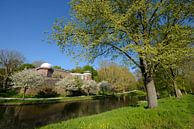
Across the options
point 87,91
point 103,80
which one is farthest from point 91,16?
point 103,80

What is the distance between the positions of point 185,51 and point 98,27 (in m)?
6.56

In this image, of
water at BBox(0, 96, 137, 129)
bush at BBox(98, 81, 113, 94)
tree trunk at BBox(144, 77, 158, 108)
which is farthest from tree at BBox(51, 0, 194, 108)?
bush at BBox(98, 81, 113, 94)

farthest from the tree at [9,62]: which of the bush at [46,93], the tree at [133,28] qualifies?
the tree at [133,28]

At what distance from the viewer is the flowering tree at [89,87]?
5895cm

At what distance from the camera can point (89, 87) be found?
2373 inches

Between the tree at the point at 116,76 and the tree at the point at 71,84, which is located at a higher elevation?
the tree at the point at 116,76

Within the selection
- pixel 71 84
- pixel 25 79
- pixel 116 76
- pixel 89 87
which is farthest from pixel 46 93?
pixel 116 76

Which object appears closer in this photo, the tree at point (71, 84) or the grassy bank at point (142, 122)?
the grassy bank at point (142, 122)

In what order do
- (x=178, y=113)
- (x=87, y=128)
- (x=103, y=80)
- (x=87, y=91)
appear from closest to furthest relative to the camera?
(x=87, y=128)
(x=178, y=113)
(x=87, y=91)
(x=103, y=80)

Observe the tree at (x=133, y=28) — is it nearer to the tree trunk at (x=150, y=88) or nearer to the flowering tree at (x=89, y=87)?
the tree trunk at (x=150, y=88)

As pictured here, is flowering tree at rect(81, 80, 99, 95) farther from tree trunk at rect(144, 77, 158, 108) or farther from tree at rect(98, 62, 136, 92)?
tree trunk at rect(144, 77, 158, 108)

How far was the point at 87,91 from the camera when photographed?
201ft

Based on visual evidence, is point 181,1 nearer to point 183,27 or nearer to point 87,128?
point 183,27

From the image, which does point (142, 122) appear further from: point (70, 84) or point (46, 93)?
point (70, 84)
